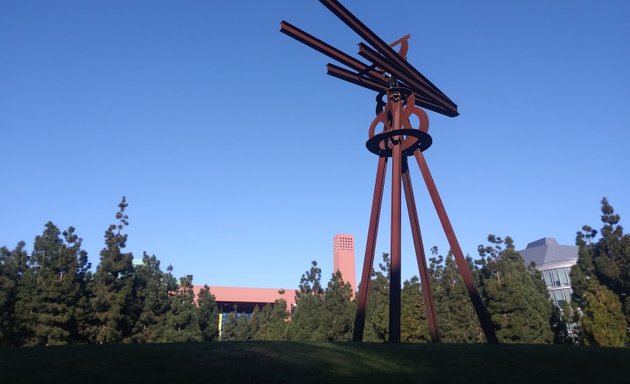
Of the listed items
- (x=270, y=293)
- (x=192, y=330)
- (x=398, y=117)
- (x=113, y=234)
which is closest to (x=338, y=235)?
(x=270, y=293)

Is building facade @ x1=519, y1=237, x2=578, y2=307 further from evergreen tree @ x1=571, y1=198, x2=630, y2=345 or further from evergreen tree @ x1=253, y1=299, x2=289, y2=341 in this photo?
evergreen tree @ x1=253, y1=299, x2=289, y2=341

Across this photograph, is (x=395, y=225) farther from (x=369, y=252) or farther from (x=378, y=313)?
(x=378, y=313)

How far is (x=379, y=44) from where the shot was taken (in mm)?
16703

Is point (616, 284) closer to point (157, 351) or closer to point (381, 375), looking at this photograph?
point (381, 375)

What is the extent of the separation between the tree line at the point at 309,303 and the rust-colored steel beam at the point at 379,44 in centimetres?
1309

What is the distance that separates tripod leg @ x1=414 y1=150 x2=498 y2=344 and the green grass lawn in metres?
2.45

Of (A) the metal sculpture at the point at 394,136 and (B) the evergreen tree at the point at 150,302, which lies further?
(B) the evergreen tree at the point at 150,302

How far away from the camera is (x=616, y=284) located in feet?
90.8

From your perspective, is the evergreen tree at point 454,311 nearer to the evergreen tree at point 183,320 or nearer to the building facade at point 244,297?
the evergreen tree at point 183,320

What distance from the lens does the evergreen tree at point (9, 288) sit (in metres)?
22.8

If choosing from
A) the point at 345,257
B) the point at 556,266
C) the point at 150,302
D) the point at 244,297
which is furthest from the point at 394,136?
the point at 556,266

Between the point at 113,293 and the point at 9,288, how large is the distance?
507cm

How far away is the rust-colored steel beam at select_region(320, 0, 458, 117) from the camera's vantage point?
1552 cm

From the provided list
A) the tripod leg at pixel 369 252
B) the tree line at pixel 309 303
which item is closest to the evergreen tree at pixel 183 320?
the tree line at pixel 309 303
